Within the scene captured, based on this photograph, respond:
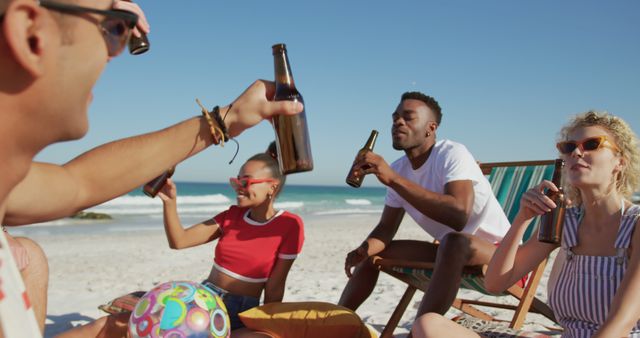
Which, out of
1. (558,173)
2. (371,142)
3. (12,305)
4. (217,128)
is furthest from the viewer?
(371,142)

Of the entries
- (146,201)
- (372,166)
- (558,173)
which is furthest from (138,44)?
(146,201)

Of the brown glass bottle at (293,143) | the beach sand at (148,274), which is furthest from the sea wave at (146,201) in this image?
the brown glass bottle at (293,143)

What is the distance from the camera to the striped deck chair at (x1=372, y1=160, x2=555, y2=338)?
11.8 ft

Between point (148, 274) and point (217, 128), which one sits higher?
point (217, 128)

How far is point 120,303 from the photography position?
3.93 meters

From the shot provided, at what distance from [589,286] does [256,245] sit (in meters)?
2.06

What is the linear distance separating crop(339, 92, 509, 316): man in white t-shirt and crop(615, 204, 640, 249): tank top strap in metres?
1.05

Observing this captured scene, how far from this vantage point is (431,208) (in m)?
4.09

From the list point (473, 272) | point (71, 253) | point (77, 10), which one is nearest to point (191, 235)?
point (473, 272)

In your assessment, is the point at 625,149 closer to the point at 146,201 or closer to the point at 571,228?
the point at 571,228

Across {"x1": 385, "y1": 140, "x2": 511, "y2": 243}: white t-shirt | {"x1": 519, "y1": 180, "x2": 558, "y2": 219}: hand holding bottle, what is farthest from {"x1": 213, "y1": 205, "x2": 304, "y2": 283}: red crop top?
{"x1": 519, "y1": 180, "x2": 558, "y2": 219}: hand holding bottle

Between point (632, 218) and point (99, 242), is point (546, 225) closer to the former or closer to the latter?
point (632, 218)

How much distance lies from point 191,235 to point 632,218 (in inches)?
Answer: 105

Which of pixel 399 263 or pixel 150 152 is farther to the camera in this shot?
pixel 399 263
